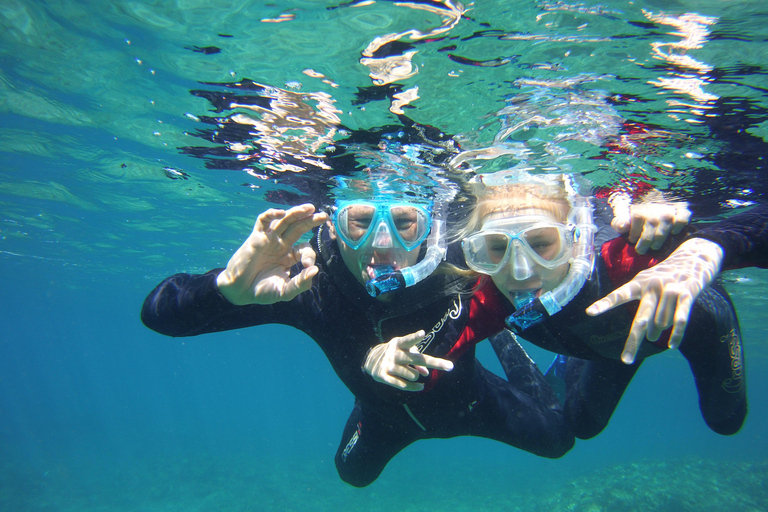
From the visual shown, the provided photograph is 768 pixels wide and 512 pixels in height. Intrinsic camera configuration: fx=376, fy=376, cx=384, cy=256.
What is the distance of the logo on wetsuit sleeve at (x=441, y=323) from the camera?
4.51 metres

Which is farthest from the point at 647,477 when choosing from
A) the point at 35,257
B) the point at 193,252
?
the point at 35,257

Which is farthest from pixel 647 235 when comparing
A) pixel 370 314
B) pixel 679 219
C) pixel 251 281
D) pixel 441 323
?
pixel 251 281

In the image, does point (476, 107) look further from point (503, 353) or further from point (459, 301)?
point (503, 353)

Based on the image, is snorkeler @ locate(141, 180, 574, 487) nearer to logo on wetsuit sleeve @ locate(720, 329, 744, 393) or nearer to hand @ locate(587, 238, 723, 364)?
hand @ locate(587, 238, 723, 364)

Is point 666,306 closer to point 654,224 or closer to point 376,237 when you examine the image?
point 654,224

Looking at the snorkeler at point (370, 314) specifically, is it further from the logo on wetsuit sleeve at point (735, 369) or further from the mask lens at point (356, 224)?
the logo on wetsuit sleeve at point (735, 369)

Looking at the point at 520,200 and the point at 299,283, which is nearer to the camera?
the point at 299,283

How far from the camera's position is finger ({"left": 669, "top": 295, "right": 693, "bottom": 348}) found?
2566 mm

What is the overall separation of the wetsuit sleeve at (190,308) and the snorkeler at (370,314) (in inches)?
0.6

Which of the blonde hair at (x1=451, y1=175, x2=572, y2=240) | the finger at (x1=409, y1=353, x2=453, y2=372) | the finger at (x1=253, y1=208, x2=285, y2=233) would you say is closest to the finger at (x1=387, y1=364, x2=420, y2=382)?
the finger at (x1=409, y1=353, x2=453, y2=372)

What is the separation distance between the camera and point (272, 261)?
386cm

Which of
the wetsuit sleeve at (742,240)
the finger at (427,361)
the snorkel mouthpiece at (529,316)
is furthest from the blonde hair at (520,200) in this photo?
the finger at (427,361)

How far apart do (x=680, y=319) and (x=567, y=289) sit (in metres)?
1.61

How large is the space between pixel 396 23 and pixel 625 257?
158 inches
